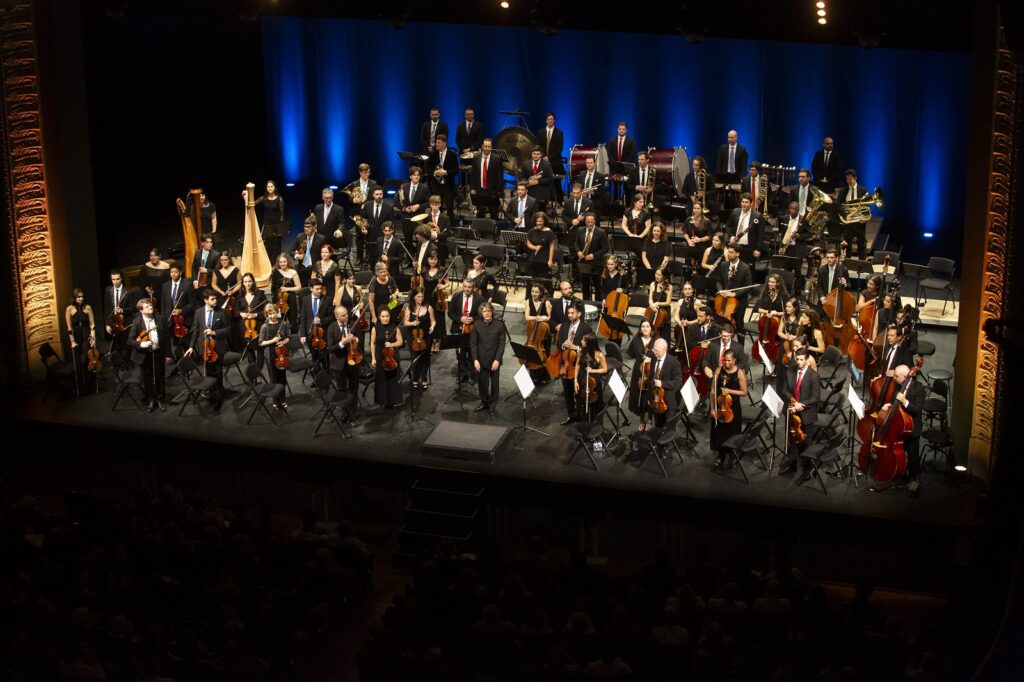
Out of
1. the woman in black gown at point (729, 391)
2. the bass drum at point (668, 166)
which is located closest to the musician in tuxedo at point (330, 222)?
the bass drum at point (668, 166)

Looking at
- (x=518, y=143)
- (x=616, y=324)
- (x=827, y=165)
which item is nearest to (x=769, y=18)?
(x=616, y=324)

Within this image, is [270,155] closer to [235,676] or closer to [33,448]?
[33,448]

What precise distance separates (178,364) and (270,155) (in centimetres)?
1020

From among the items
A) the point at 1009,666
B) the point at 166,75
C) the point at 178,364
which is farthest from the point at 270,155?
the point at 1009,666

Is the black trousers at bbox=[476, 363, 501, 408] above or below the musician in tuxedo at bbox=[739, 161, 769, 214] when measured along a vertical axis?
below

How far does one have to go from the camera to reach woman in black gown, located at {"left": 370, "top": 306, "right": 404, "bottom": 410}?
15.6 m

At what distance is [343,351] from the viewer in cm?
1573

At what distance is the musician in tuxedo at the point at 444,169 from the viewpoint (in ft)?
69.1

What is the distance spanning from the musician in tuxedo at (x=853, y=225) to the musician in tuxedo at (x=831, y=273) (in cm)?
204

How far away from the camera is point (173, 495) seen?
13508 mm

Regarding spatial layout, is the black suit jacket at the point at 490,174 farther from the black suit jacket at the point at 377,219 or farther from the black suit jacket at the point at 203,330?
the black suit jacket at the point at 203,330

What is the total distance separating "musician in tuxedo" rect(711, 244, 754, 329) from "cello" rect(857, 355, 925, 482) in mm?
3318

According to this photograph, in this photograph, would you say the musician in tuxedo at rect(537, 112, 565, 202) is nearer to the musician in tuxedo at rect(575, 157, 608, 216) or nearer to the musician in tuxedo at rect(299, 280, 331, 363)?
the musician in tuxedo at rect(575, 157, 608, 216)

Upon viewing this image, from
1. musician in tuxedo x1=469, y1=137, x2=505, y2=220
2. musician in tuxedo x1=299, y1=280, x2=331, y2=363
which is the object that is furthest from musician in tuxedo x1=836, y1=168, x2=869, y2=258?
musician in tuxedo x1=299, y1=280, x2=331, y2=363
